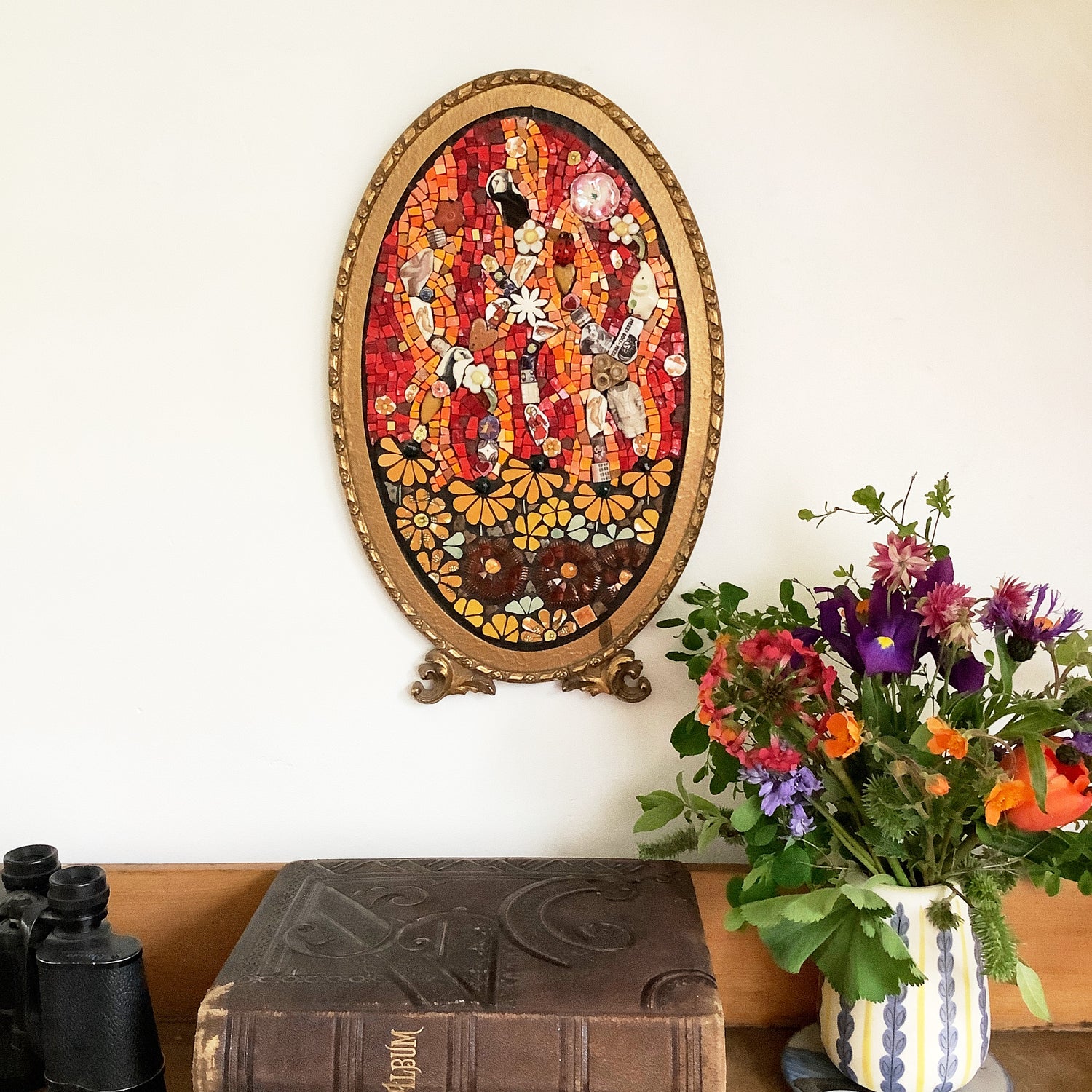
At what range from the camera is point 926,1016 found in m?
0.79

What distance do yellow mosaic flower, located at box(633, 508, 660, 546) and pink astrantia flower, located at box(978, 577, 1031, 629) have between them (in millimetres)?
315

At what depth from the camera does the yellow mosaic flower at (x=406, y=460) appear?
95 cm

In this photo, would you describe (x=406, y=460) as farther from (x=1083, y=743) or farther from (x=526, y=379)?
(x=1083, y=743)

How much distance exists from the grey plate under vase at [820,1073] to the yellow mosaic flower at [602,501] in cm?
54

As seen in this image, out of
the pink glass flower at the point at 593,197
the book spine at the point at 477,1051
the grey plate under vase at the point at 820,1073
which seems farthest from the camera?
the pink glass flower at the point at 593,197

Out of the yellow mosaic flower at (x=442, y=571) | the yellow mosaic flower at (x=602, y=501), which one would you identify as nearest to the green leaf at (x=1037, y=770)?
the yellow mosaic flower at (x=602, y=501)

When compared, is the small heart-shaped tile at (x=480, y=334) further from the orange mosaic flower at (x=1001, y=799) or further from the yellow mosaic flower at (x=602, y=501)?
the orange mosaic flower at (x=1001, y=799)

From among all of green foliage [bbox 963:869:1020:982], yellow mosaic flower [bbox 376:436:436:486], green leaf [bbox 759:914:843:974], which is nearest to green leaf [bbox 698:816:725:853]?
green leaf [bbox 759:914:843:974]

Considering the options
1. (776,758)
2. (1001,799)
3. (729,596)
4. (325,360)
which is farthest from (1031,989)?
(325,360)

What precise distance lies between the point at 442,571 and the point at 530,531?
0.10 metres

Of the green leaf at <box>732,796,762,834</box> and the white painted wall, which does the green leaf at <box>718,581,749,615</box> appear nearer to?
the white painted wall

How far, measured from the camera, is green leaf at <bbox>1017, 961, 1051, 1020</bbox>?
74 cm

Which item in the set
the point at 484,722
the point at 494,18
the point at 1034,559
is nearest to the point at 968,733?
the point at 1034,559

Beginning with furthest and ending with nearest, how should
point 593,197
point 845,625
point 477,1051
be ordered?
point 593,197
point 845,625
point 477,1051
